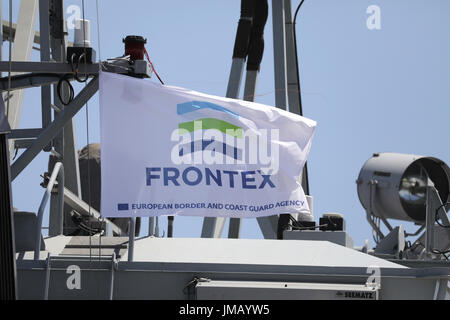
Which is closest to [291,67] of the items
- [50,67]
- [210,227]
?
[210,227]

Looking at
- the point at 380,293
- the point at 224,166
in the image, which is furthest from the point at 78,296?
the point at 380,293

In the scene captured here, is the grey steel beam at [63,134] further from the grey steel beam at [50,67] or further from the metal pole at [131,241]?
the metal pole at [131,241]

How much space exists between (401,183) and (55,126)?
12.4 m

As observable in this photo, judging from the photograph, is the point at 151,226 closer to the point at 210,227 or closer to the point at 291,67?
the point at 210,227

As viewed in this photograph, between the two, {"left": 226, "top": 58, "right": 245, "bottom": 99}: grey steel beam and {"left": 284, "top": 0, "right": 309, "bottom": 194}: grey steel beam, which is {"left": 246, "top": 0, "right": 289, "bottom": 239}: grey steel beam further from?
{"left": 284, "top": 0, "right": 309, "bottom": 194}: grey steel beam

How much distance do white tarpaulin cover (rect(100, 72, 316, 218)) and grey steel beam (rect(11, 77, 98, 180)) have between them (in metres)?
0.31

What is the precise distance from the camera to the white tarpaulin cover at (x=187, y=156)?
9.65 meters

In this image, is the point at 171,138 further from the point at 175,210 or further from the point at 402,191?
the point at 402,191

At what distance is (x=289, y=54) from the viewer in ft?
71.4

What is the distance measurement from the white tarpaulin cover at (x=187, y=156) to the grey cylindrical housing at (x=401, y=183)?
10636 millimetres

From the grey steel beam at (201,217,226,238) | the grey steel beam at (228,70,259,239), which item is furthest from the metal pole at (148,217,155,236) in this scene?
the grey steel beam at (228,70,259,239)

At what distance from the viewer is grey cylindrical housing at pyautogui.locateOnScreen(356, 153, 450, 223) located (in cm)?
2119

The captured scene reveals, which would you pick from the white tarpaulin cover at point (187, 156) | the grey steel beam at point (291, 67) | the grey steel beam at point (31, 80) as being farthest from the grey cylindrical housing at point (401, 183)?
the grey steel beam at point (31, 80)
